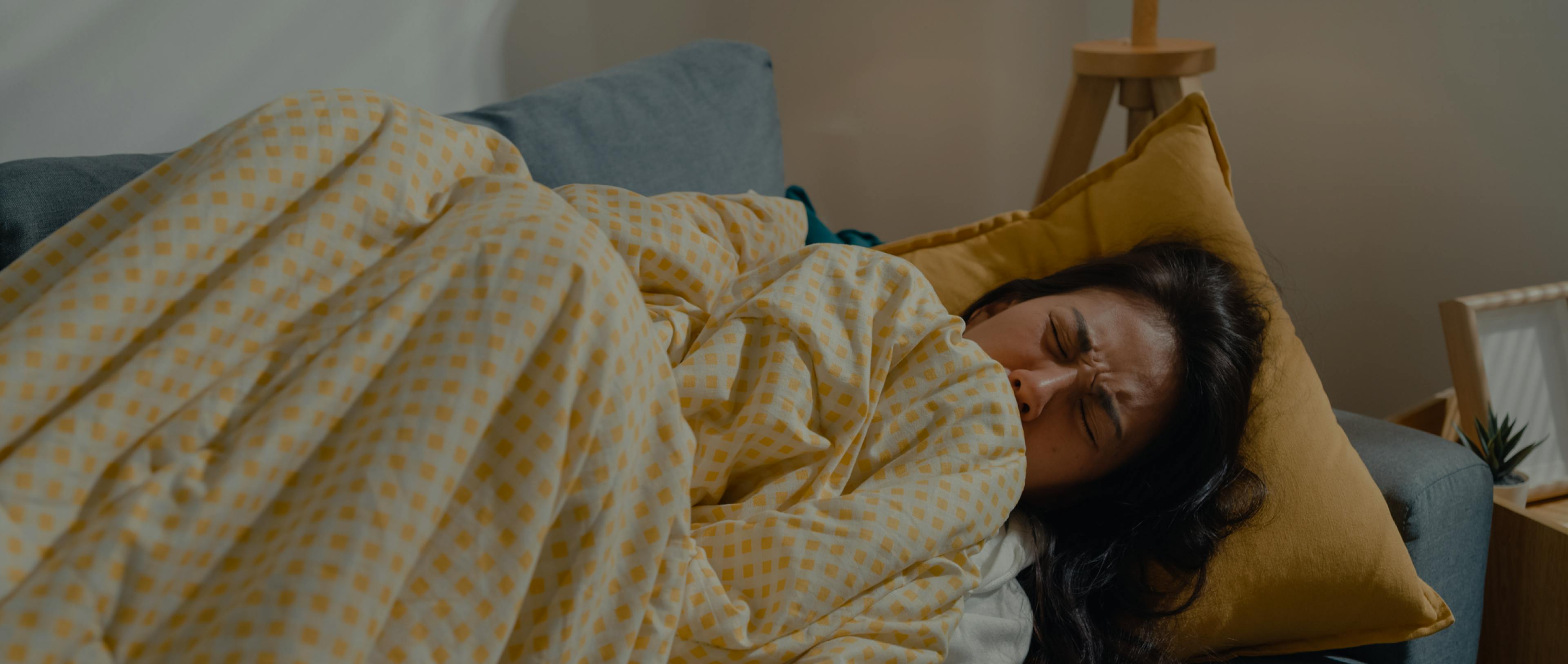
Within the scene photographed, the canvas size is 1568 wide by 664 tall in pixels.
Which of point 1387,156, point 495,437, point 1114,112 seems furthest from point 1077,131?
point 495,437

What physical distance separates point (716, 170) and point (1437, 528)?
3.25 feet

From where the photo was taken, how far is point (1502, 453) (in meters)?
1.41

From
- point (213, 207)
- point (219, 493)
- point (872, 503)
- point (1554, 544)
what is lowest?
point (1554, 544)

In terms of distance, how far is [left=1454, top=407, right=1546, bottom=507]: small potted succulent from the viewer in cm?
137

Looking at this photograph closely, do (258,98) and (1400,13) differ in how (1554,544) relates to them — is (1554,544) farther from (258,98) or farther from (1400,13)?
(258,98)

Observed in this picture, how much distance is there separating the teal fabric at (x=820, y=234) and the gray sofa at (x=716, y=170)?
0.11 metres

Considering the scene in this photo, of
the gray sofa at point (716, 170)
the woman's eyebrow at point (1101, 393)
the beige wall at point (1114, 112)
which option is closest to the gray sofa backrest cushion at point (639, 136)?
the gray sofa at point (716, 170)

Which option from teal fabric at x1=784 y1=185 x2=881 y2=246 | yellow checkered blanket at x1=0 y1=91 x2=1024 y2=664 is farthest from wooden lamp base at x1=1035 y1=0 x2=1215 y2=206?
yellow checkered blanket at x1=0 y1=91 x2=1024 y2=664

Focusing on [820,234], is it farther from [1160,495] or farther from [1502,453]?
[1502,453]

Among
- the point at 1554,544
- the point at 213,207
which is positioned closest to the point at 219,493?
the point at 213,207

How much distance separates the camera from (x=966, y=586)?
2.97ft

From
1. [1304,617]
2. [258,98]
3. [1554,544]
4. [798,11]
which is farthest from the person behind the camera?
[798,11]

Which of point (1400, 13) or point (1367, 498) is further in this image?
point (1400, 13)

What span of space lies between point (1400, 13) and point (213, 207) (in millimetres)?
2092
